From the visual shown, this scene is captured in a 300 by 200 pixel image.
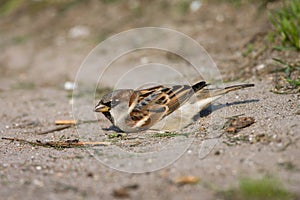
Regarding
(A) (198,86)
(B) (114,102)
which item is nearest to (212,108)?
(A) (198,86)

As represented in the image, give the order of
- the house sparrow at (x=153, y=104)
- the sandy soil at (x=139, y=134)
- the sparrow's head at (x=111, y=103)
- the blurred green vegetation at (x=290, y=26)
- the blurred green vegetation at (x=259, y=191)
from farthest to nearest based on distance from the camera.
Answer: the blurred green vegetation at (x=290, y=26) → the sparrow's head at (x=111, y=103) → the house sparrow at (x=153, y=104) → the sandy soil at (x=139, y=134) → the blurred green vegetation at (x=259, y=191)

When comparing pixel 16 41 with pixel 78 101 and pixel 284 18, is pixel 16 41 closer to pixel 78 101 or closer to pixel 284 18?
pixel 78 101

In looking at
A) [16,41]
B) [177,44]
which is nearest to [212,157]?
[177,44]

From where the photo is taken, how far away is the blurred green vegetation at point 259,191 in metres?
2.73

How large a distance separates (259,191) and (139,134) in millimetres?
1945

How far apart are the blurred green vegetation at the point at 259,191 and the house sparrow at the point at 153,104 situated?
1763 millimetres

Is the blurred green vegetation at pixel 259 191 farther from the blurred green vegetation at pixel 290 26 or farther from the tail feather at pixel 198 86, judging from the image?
the blurred green vegetation at pixel 290 26

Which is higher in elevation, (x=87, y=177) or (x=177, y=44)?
(x=177, y=44)

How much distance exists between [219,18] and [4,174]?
19.9 feet

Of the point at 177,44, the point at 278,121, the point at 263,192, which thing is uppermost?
the point at 177,44

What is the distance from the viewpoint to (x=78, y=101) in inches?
254

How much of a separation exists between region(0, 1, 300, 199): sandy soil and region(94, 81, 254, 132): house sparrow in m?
0.15

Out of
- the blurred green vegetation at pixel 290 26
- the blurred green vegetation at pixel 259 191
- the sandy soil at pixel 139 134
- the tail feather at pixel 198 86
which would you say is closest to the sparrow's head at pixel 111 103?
the sandy soil at pixel 139 134

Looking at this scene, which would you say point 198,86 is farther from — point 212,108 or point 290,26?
point 290,26
